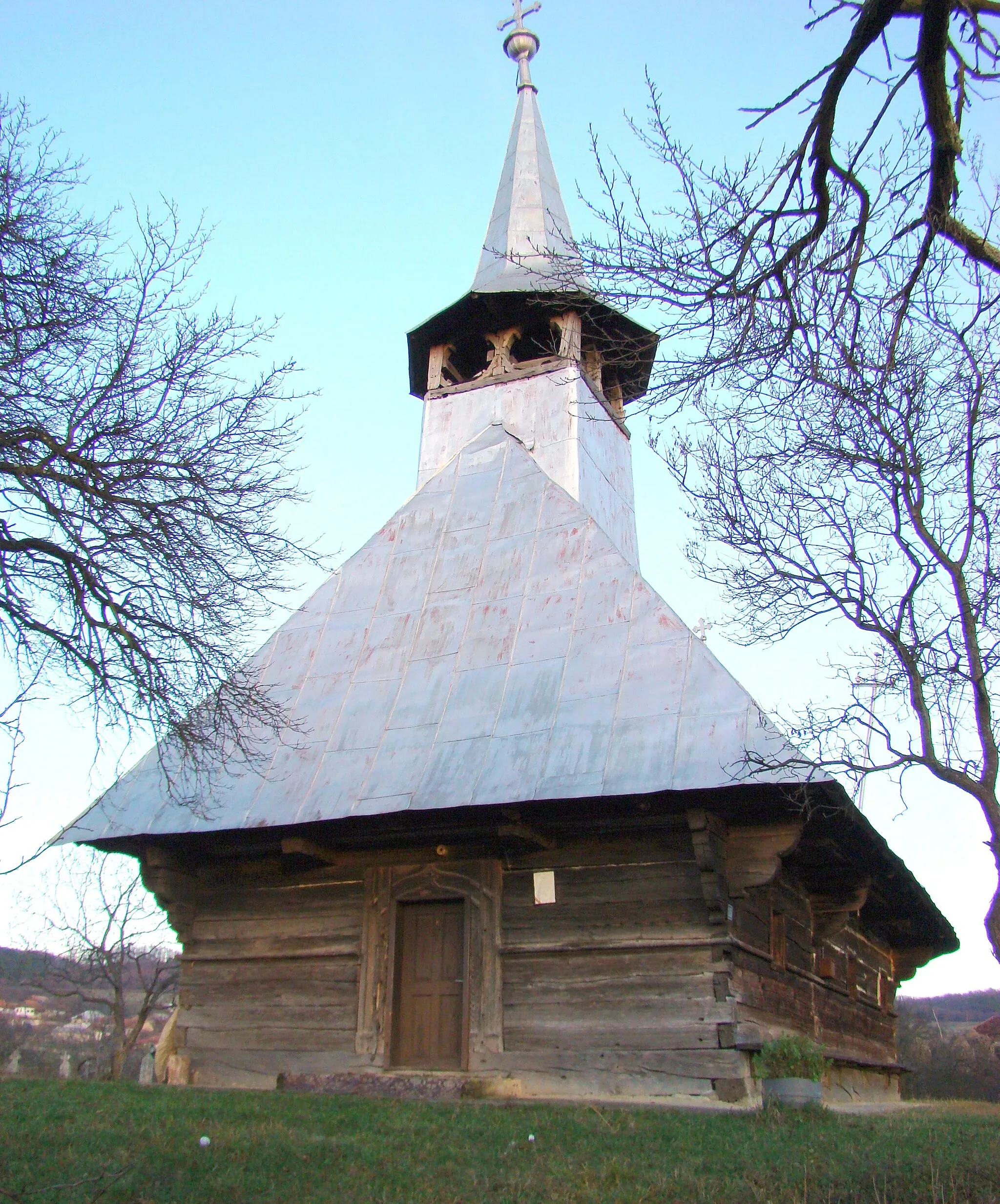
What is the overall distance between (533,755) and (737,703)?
1579 mm

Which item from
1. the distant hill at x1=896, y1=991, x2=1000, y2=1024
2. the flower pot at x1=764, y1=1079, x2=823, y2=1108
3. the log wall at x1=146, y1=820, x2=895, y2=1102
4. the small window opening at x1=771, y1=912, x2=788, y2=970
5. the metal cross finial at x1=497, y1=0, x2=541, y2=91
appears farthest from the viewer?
the distant hill at x1=896, y1=991, x2=1000, y2=1024

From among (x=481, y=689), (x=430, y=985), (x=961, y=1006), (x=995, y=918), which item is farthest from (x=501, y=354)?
(x=961, y=1006)

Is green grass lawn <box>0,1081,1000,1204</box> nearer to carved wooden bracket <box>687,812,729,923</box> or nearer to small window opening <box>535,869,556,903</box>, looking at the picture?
carved wooden bracket <box>687,812,729,923</box>

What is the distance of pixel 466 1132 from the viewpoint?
236 inches

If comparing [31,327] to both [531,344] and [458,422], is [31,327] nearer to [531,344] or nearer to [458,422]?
[458,422]

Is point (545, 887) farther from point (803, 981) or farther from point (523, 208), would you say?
point (523, 208)

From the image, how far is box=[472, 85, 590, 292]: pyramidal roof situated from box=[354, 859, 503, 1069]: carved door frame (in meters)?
8.59

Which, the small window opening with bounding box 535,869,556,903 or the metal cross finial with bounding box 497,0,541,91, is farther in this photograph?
the metal cross finial with bounding box 497,0,541,91

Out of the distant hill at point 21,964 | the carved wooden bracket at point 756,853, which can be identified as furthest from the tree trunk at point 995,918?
the distant hill at point 21,964

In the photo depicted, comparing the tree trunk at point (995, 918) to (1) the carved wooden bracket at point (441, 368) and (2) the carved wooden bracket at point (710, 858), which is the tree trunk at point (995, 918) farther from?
(1) the carved wooden bracket at point (441, 368)

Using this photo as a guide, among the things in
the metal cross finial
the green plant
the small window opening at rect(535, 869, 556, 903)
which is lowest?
the green plant

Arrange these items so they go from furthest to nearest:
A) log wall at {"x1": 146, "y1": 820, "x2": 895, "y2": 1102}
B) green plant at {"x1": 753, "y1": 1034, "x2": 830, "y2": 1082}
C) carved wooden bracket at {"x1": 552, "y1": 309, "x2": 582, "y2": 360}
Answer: carved wooden bracket at {"x1": 552, "y1": 309, "x2": 582, "y2": 360}
log wall at {"x1": 146, "y1": 820, "x2": 895, "y2": 1102}
green plant at {"x1": 753, "y1": 1034, "x2": 830, "y2": 1082}

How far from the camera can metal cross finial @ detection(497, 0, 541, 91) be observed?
20.1 m

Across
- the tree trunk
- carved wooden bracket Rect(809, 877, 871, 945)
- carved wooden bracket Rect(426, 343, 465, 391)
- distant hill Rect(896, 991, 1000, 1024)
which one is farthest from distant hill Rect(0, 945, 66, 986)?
distant hill Rect(896, 991, 1000, 1024)
